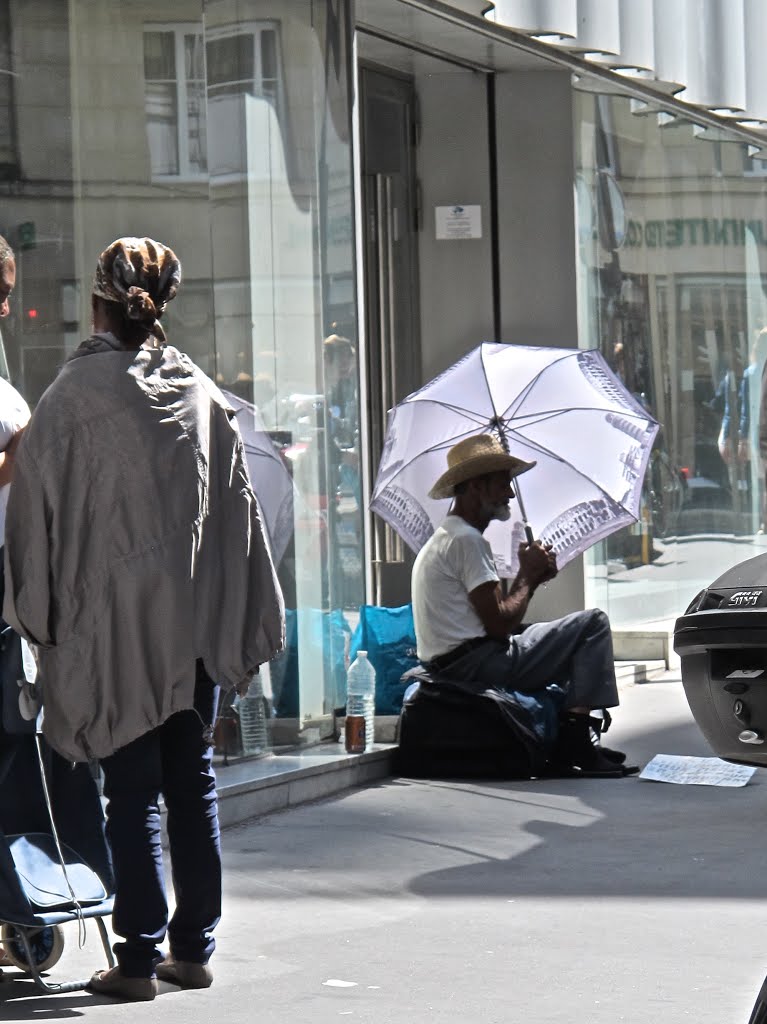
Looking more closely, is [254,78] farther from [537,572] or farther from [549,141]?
[549,141]

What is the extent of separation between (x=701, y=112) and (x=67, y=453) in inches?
352

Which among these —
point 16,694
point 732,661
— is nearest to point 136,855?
point 16,694

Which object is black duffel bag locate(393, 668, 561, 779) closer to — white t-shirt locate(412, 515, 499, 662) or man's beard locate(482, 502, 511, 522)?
white t-shirt locate(412, 515, 499, 662)

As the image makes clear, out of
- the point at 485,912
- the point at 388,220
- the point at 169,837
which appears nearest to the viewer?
the point at 169,837

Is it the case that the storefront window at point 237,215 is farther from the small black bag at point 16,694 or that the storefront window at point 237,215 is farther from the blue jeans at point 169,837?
the blue jeans at point 169,837

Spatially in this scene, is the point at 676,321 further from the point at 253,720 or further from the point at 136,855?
the point at 136,855

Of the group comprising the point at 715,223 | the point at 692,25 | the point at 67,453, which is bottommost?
the point at 67,453

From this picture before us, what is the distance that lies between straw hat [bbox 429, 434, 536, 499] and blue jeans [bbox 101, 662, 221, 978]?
10.7 feet

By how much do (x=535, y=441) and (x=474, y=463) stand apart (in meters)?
0.68

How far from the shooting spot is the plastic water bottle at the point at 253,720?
297 inches

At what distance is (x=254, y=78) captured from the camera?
25.2 ft

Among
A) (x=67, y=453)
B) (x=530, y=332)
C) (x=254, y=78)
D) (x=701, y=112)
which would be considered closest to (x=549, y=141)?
(x=530, y=332)

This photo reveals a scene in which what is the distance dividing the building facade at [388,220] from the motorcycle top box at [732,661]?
171 inches

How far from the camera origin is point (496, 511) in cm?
791
